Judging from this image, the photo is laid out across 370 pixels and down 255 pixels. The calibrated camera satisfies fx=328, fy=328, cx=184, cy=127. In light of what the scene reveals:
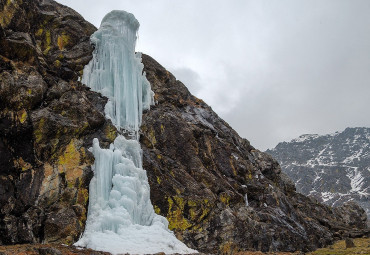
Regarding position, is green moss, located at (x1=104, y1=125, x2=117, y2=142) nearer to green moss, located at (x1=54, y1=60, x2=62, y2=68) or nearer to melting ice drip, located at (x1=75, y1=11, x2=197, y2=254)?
melting ice drip, located at (x1=75, y1=11, x2=197, y2=254)

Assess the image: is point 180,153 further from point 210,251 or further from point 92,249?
point 92,249

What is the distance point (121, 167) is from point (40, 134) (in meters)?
5.08

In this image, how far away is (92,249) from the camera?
1558cm

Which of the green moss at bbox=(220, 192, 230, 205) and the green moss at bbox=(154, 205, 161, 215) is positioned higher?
the green moss at bbox=(220, 192, 230, 205)

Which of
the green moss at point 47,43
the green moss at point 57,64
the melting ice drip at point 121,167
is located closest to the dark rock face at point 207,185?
the melting ice drip at point 121,167

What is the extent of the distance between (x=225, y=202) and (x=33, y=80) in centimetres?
1592

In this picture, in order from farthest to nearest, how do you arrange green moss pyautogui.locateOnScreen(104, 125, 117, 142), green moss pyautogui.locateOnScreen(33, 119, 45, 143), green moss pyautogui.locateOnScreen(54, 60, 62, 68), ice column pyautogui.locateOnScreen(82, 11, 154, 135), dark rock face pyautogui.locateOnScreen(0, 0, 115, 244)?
1. ice column pyautogui.locateOnScreen(82, 11, 154, 135)
2. green moss pyautogui.locateOnScreen(54, 60, 62, 68)
3. green moss pyautogui.locateOnScreen(104, 125, 117, 142)
4. green moss pyautogui.locateOnScreen(33, 119, 45, 143)
5. dark rock face pyautogui.locateOnScreen(0, 0, 115, 244)

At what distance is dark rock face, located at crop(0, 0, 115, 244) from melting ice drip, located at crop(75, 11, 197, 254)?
32.0 inches

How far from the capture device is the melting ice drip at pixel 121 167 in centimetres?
1727

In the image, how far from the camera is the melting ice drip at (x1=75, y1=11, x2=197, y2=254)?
17.3m

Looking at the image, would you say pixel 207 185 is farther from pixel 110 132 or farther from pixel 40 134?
pixel 40 134

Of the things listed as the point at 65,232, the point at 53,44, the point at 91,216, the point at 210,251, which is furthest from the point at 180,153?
the point at 53,44

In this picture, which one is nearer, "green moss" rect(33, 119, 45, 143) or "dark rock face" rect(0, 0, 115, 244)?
"dark rock face" rect(0, 0, 115, 244)

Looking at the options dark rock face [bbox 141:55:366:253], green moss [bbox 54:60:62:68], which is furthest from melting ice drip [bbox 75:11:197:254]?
green moss [bbox 54:60:62:68]
